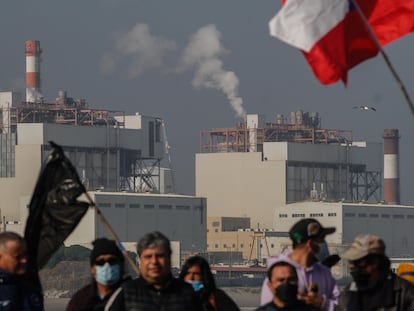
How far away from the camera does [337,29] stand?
829cm

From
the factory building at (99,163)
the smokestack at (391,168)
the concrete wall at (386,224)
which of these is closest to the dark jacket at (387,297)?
the factory building at (99,163)

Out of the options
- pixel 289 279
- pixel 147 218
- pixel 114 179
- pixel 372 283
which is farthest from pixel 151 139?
pixel 289 279

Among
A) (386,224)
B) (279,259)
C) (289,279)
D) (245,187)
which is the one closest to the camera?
(289,279)

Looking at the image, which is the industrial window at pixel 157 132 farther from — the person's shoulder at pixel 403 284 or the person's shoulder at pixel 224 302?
the person's shoulder at pixel 403 284

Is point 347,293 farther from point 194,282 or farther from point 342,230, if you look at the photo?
point 342,230

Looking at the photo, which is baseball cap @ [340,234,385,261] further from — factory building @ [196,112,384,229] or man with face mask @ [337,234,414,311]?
factory building @ [196,112,384,229]

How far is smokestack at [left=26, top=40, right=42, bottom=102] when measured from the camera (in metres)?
118

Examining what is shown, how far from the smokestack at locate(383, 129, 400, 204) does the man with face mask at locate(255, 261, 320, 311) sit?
362 ft

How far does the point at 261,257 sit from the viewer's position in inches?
4245

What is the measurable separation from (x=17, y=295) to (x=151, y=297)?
2.10 ft

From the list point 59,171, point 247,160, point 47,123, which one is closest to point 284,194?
point 247,160

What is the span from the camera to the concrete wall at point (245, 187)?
11062 cm

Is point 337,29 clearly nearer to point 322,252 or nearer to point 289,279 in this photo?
point 322,252

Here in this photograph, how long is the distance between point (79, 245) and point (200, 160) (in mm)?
20073
